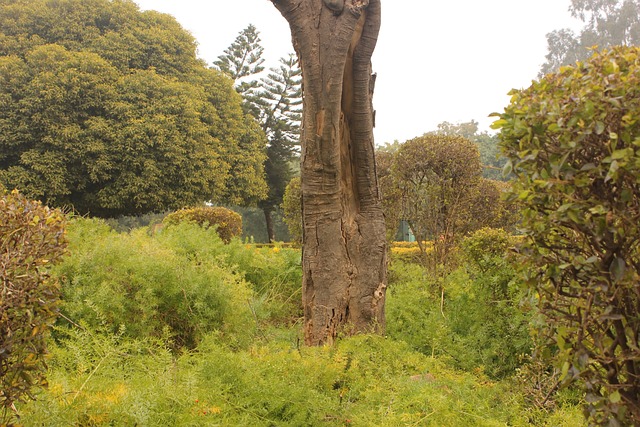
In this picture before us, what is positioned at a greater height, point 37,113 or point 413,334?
point 37,113

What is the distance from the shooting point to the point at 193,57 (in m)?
24.0

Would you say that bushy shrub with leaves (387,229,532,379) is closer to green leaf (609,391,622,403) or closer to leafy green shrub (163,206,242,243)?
green leaf (609,391,622,403)

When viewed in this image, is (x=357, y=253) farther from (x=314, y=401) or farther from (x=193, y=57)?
(x=193, y=57)

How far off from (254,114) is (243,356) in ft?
88.1

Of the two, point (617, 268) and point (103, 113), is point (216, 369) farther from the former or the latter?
point (103, 113)

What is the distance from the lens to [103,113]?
19922 millimetres

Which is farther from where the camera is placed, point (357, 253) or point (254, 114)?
point (254, 114)

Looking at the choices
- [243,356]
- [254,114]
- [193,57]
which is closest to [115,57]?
[193,57]

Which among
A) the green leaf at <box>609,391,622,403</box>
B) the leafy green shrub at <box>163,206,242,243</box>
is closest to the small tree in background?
the leafy green shrub at <box>163,206,242,243</box>

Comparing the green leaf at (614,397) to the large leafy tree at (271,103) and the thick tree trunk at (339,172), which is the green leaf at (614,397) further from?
the large leafy tree at (271,103)

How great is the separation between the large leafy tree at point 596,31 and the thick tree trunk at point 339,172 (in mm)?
35214

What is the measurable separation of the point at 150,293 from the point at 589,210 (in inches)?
141

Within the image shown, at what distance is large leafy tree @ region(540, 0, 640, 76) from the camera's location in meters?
37.1

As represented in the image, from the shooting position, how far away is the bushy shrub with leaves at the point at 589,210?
1.72 m
